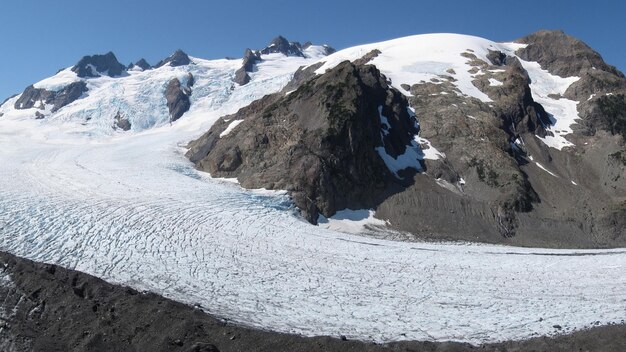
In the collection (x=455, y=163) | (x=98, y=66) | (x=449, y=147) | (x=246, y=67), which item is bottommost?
(x=455, y=163)

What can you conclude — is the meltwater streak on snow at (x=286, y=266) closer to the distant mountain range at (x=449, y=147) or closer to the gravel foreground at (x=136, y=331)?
the gravel foreground at (x=136, y=331)

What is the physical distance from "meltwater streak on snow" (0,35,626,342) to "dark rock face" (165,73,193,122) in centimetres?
5472

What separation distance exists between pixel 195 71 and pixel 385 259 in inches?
3672

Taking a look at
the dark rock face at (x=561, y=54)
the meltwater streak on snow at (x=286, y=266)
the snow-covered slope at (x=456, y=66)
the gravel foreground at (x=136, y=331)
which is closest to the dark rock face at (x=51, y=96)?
the snow-covered slope at (x=456, y=66)

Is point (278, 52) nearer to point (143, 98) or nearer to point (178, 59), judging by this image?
point (178, 59)

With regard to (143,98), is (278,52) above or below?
above

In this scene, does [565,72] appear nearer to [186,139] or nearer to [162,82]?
[186,139]

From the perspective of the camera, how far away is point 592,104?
58031mm

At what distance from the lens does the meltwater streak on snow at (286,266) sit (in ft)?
50.3

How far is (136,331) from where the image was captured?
13.3 m

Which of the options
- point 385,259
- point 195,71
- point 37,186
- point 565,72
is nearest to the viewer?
point 385,259

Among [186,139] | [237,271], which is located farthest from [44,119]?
[237,271]

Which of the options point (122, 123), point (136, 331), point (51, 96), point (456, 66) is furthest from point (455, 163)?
point (51, 96)

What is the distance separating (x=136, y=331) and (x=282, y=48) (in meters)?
139
